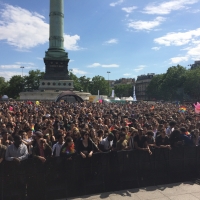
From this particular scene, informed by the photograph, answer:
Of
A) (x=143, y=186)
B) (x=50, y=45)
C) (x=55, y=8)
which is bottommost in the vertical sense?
(x=143, y=186)

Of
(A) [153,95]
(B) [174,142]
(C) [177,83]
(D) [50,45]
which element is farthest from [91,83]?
(B) [174,142]

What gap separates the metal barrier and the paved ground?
0.19 metres

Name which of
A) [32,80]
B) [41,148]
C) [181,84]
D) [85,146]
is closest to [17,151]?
[41,148]

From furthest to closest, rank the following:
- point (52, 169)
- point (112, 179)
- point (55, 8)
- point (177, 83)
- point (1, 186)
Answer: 1. point (177, 83)
2. point (55, 8)
3. point (112, 179)
4. point (52, 169)
5. point (1, 186)

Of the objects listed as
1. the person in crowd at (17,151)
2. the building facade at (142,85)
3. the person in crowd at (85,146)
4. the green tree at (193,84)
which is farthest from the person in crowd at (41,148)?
the building facade at (142,85)

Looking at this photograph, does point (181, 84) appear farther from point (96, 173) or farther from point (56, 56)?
point (96, 173)

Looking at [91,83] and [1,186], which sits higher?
[91,83]

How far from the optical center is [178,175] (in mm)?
8078

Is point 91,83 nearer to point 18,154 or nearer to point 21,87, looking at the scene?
point 21,87

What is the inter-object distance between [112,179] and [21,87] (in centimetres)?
10775

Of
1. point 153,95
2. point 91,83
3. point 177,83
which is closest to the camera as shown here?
point 177,83

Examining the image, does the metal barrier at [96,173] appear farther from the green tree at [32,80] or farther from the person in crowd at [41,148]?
the green tree at [32,80]

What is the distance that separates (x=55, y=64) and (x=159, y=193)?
55763mm

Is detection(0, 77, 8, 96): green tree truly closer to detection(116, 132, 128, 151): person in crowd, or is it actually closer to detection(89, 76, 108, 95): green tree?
detection(89, 76, 108, 95): green tree
